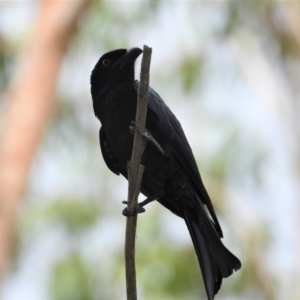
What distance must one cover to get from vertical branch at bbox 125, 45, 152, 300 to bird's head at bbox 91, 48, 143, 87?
1.15 m

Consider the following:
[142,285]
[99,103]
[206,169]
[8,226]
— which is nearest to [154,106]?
[99,103]

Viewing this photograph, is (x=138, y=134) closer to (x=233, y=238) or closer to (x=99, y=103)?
(x=99, y=103)

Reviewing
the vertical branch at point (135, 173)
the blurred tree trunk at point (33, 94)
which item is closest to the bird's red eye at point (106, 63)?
the vertical branch at point (135, 173)

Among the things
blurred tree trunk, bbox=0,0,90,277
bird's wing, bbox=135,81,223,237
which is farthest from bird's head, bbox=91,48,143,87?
blurred tree trunk, bbox=0,0,90,277

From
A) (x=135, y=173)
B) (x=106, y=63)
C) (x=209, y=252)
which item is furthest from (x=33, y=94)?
(x=135, y=173)

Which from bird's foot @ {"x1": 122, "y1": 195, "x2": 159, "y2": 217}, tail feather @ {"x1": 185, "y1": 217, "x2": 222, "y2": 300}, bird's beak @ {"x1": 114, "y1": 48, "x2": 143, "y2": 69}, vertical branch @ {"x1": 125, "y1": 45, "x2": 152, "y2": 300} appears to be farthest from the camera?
bird's beak @ {"x1": 114, "y1": 48, "x2": 143, "y2": 69}

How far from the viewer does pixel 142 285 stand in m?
9.91

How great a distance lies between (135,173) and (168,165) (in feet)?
2.84

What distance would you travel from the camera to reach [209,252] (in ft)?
13.7

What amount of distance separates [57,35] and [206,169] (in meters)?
3.65

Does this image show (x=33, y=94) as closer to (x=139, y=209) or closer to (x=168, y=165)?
(x=168, y=165)

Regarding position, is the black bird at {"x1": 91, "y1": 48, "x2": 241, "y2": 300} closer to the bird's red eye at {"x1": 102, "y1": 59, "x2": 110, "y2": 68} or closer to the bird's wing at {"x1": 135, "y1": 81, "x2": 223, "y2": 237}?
the bird's wing at {"x1": 135, "y1": 81, "x2": 223, "y2": 237}

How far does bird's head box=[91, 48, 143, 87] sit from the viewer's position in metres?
4.45

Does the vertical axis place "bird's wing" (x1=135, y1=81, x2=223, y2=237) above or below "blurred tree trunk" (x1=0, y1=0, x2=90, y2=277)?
below
